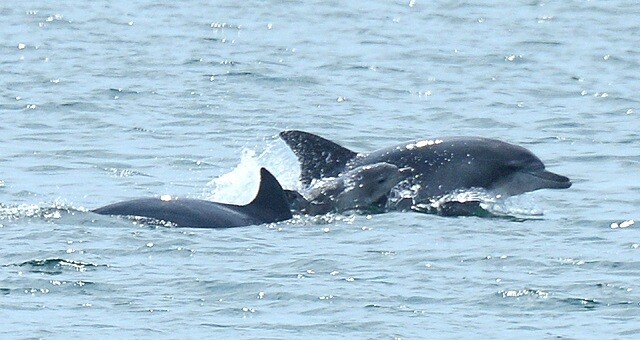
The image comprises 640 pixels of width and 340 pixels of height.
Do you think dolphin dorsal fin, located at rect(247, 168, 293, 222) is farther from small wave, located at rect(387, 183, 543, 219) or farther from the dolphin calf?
small wave, located at rect(387, 183, 543, 219)

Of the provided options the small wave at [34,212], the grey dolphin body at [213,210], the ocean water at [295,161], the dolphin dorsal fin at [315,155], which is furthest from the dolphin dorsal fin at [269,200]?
the small wave at [34,212]

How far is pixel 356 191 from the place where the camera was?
63.3ft

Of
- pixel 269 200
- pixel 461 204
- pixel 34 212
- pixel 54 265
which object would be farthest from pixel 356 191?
pixel 54 265

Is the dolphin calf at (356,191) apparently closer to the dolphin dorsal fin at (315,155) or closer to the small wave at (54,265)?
the dolphin dorsal fin at (315,155)

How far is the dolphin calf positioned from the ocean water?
0.50 metres

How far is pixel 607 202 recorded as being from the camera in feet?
65.5

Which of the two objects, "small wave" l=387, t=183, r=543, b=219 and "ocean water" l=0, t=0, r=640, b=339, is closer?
"ocean water" l=0, t=0, r=640, b=339

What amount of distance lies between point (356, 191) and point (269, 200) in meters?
1.32

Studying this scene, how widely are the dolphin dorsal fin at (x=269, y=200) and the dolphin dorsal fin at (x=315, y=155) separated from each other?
5.46 ft

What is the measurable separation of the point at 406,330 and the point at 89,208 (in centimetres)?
631

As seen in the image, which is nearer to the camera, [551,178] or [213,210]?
[213,210]

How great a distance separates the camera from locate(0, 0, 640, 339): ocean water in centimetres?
1428

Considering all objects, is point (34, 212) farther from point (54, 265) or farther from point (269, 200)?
point (54, 265)

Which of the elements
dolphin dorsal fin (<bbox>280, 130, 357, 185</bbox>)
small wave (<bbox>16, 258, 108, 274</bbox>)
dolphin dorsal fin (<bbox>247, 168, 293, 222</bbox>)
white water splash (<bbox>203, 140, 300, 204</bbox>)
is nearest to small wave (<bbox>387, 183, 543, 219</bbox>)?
dolphin dorsal fin (<bbox>280, 130, 357, 185</bbox>)
